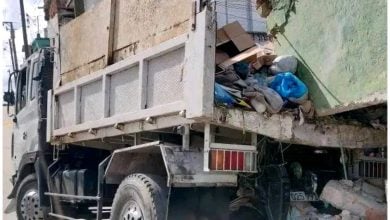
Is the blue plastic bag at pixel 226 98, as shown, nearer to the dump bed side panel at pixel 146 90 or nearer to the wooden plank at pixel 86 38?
the dump bed side panel at pixel 146 90

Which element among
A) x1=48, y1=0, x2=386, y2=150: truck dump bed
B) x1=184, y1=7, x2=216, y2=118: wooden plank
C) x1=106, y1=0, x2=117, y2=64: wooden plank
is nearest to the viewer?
x1=184, y1=7, x2=216, y2=118: wooden plank

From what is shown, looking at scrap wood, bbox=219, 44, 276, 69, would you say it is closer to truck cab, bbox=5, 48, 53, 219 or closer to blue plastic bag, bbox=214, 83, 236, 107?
blue plastic bag, bbox=214, 83, 236, 107

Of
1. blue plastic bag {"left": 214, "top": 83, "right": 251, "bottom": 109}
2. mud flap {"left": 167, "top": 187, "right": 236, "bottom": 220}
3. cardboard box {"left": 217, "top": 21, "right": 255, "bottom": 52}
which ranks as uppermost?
cardboard box {"left": 217, "top": 21, "right": 255, "bottom": 52}

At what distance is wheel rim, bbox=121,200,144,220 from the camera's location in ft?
13.7

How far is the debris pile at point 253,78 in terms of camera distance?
12.1 ft

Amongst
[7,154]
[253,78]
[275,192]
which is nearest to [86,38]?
[253,78]

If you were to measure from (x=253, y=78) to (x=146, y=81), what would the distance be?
0.87 meters

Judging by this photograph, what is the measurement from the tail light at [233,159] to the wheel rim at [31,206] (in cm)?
341

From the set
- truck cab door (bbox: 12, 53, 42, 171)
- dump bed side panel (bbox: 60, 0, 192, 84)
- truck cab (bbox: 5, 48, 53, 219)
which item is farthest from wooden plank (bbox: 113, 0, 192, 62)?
truck cab door (bbox: 12, 53, 42, 171)

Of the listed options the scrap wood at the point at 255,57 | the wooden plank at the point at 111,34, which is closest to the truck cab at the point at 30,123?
the wooden plank at the point at 111,34

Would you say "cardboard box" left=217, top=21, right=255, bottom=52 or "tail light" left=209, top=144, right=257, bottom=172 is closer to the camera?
"tail light" left=209, top=144, right=257, bottom=172

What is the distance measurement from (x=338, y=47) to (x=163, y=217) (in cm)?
164

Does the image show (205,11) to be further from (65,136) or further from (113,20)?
(65,136)

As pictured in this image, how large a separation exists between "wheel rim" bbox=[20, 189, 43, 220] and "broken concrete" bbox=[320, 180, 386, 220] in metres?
3.72
